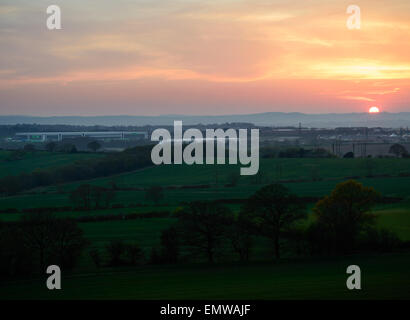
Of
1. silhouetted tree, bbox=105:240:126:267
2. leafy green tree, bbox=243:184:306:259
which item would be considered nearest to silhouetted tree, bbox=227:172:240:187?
leafy green tree, bbox=243:184:306:259

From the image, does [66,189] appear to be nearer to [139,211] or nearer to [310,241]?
[139,211]

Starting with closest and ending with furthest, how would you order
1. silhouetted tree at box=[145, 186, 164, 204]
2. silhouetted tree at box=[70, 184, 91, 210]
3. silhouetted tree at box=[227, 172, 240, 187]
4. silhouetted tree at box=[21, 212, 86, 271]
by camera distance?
silhouetted tree at box=[21, 212, 86, 271]
silhouetted tree at box=[70, 184, 91, 210]
silhouetted tree at box=[145, 186, 164, 204]
silhouetted tree at box=[227, 172, 240, 187]

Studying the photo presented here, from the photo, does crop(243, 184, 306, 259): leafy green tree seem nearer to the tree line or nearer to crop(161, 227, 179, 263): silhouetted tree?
the tree line

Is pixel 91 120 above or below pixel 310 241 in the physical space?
above

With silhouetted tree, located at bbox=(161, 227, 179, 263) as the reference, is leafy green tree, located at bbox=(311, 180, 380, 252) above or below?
above

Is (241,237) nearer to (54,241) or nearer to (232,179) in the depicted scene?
(54,241)

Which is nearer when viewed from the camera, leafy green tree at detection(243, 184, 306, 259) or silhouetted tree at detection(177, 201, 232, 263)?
silhouetted tree at detection(177, 201, 232, 263)
